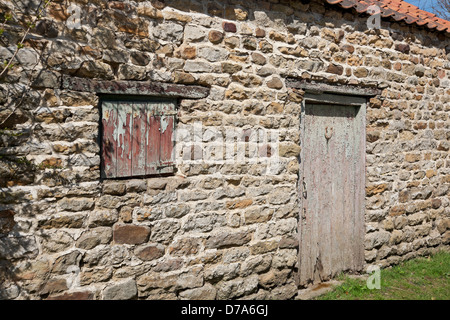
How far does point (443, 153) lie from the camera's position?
20.0 feet

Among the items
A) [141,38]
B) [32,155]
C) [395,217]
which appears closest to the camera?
[32,155]

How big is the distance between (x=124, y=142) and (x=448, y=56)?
509cm

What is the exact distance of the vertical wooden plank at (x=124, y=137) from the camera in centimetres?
361

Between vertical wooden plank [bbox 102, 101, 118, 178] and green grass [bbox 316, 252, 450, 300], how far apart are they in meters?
2.69

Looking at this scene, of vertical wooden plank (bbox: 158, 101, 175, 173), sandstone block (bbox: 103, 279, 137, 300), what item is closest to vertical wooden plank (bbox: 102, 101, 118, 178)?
vertical wooden plank (bbox: 158, 101, 175, 173)

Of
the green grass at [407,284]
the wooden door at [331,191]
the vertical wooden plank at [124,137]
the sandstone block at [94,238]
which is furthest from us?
the wooden door at [331,191]

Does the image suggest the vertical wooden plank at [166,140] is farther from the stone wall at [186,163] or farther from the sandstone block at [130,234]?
the sandstone block at [130,234]

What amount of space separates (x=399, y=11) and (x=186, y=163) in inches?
155

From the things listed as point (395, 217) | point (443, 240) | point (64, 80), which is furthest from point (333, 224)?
point (64, 80)

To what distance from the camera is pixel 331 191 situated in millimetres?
5020

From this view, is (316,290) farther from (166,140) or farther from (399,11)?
(399,11)

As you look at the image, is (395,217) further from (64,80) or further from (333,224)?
(64,80)

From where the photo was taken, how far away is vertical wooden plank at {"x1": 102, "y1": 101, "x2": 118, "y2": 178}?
11.6ft

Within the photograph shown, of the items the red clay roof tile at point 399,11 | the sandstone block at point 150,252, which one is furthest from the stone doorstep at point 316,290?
the red clay roof tile at point 399,11
